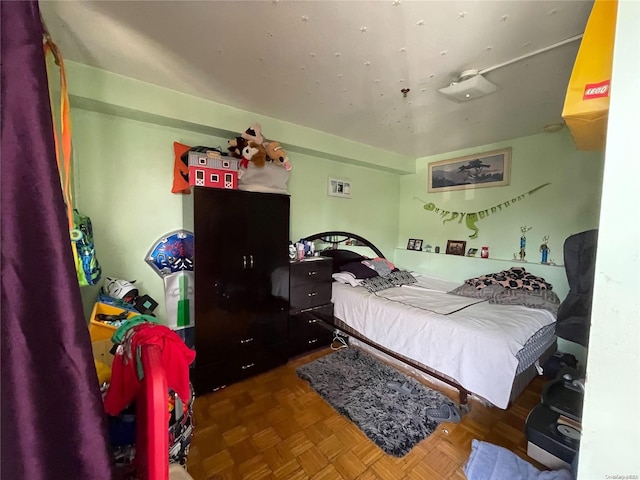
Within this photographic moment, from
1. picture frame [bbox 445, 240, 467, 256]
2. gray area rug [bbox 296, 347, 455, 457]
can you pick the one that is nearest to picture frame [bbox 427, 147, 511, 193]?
picture frame [bbox 445, 240, 467, 256]

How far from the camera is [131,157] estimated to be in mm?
2146

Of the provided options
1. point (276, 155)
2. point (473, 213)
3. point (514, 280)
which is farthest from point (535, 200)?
point (276, 155)

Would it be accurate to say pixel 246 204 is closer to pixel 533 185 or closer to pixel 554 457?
pixel 554 457

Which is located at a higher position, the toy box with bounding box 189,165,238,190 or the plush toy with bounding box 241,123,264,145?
the plush toy with bounding box 241,123,264,145

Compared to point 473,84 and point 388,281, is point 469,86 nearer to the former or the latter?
point 473,84

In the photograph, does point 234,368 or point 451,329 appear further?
point 234,368

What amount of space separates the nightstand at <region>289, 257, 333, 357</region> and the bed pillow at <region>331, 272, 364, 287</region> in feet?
0.67

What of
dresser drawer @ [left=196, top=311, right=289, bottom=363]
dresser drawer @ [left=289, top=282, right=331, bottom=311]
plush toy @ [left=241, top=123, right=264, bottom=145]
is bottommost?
dresser drawer @ [left=196, top=311, right=289, bottom=363]

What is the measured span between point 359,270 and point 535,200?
2147mm

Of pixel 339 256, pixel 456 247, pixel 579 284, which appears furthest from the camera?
pixel 456 247

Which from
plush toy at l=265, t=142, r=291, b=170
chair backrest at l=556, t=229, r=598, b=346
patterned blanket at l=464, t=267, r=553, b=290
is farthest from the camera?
patterned blanket at l=464, t=267, r=553, b=290

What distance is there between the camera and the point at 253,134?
2.32m

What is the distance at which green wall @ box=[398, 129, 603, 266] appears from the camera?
2678 mm

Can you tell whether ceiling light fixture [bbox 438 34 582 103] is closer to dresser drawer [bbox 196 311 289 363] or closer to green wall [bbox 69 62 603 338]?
green wall [bbox 69 62 603 338]
